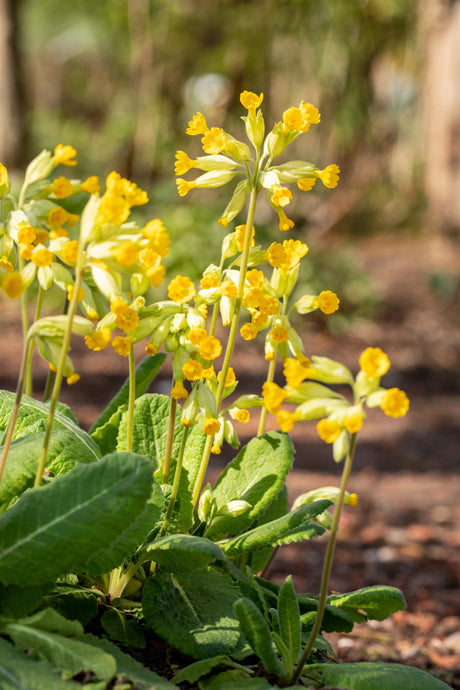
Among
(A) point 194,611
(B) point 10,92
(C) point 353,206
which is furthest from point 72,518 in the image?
(C) point 353,206

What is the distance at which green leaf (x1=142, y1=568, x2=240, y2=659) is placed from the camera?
142 cm

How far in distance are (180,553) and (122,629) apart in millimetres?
191

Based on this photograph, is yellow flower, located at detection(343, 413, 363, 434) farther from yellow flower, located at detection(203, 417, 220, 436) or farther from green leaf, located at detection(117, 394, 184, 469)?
green leaf, located at detection(117, 394, 184, 469)

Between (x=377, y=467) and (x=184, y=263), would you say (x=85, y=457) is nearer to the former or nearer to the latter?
(x=377, y=467)

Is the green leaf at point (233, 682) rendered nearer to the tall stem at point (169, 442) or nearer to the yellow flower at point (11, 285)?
the tall stem at point (169, 442)

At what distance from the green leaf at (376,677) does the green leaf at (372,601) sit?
0.22 meters

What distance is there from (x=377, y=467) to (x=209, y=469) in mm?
1148

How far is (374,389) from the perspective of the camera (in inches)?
46.5

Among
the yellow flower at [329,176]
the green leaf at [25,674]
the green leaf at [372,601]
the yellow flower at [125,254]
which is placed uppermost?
the yellow flower at [329,176]

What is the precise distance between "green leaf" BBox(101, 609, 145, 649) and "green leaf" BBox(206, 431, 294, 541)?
10.6 inches

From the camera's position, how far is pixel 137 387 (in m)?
2.00

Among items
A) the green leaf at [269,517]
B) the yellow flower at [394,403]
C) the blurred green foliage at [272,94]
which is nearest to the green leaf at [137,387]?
the green leaf at [269,517]

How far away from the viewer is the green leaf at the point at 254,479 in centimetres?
169

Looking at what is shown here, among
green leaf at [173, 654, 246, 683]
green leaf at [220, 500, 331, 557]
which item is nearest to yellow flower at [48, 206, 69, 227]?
green leaf at [220, 500, 331, 557]
